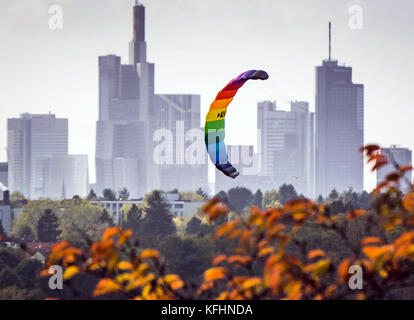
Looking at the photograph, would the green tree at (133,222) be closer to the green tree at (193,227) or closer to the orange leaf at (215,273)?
the green tree at (193,227)

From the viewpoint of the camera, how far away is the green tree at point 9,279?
80.4m

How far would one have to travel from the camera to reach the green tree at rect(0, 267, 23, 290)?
80.4m

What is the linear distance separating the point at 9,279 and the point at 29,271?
6.40ft

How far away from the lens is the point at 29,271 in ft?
273

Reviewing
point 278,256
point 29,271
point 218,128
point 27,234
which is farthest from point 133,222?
point 278,256

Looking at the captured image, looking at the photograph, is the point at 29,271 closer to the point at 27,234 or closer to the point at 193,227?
the point at 193,227

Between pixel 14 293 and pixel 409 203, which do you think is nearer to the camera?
pixel 409 203

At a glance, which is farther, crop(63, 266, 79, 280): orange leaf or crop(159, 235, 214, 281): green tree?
crop(159, 235, 214, 281): green tree

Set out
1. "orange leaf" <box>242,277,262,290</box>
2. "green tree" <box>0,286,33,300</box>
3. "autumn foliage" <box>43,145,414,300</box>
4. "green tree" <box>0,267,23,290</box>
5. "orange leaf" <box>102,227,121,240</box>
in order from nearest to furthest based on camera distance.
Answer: "autumn foliage" <box>43,145,414,300</box>
"orange leaf" <box>102,227,121,240</box>
"orange leaf" <box>242,277,262,290</box>
"green tree" <box>0,286,33,300</box>
"green tree" <box>0,267,23,290</box>

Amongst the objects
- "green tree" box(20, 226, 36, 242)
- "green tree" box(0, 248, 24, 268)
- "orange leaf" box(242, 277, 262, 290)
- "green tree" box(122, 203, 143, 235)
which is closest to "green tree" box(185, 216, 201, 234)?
"green tree" box(122, 203, 143, 235)

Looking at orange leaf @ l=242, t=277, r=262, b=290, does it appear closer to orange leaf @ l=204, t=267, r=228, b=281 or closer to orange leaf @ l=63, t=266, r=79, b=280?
orange leaf @ l=204, t=267, r=228, b=281

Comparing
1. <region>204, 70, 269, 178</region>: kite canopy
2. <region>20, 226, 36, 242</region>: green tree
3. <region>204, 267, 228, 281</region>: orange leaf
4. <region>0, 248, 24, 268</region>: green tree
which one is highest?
<region>204, 70, 269, 178</region>: kite canopy

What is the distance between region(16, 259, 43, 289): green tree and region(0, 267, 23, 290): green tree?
37 centimetres
